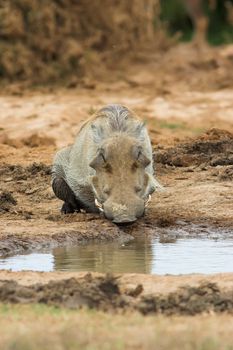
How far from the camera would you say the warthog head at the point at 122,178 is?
971cm

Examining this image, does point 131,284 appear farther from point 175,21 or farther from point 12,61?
point 175,21

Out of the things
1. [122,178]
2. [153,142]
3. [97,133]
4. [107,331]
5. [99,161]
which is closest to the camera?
[107,331]

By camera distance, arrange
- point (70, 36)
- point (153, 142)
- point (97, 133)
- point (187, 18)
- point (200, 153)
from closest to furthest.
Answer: point (97, 133) → point (200, 153) → point (153, 142) → point (70, 36) → point (187, 18)

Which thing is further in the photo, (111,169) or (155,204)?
(155,204)

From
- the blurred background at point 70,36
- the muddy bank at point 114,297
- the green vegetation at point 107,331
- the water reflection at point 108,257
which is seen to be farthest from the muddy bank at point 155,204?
the blurred background at point 70,36

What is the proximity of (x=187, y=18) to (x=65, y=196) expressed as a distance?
13.1 meters

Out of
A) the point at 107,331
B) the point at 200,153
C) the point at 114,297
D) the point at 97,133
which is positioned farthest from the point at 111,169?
the point at 107,331

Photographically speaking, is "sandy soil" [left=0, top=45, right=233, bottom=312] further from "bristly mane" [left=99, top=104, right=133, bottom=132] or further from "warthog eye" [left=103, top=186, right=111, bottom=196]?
"bristly mane" [left=99, top=104, right=133, bottom=132]

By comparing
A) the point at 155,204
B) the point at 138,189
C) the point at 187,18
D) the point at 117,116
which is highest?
the point at 117,116

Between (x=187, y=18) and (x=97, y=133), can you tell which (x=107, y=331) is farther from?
(x=187, y=18)

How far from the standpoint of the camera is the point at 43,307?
676 centimetres

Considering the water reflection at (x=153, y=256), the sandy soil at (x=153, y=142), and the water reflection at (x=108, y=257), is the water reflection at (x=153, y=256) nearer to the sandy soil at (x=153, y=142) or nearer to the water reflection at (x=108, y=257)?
the water reflection at (x=108, y=257)

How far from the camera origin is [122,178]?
31.9 feet

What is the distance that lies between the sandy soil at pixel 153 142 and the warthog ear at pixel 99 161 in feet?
1.45
